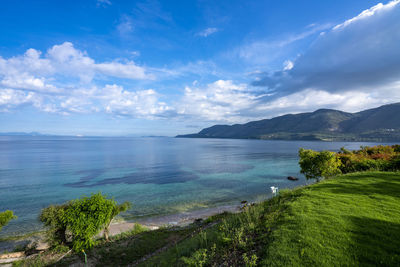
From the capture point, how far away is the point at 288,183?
165 feet

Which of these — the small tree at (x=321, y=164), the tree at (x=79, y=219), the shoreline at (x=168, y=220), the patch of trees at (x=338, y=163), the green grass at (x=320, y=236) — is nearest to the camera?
the green grass at (x=320, y=236)

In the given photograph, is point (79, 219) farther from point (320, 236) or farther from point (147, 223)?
point (320, 236)

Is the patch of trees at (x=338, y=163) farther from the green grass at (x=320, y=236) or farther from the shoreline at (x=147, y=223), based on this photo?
the shoreline at (x=147, y=223)

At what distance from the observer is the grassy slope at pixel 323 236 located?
6668 mm

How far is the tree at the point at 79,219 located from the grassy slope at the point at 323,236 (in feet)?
32.5

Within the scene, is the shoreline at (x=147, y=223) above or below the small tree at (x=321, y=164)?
below

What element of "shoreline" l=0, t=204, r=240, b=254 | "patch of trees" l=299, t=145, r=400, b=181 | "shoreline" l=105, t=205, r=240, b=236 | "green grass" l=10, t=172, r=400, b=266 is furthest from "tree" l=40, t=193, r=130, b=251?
"patch of trees" l=299, t=145, r=400, b=181

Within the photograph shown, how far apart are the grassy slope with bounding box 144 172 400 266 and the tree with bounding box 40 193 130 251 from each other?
992 centimetres

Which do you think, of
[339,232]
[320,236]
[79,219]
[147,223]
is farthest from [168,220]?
[339,232]

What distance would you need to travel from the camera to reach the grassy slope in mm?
6668

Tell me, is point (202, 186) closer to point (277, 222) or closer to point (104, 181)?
point (104, 181)

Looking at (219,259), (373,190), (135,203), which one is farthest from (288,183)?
(219,259)

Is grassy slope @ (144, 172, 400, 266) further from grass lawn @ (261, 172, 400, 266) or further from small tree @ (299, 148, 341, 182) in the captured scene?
small tree @ (299, 148, 341, 182)

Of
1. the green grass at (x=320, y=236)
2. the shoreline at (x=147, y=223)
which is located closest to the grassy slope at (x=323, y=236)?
the green grass at (x=320, y=236)
